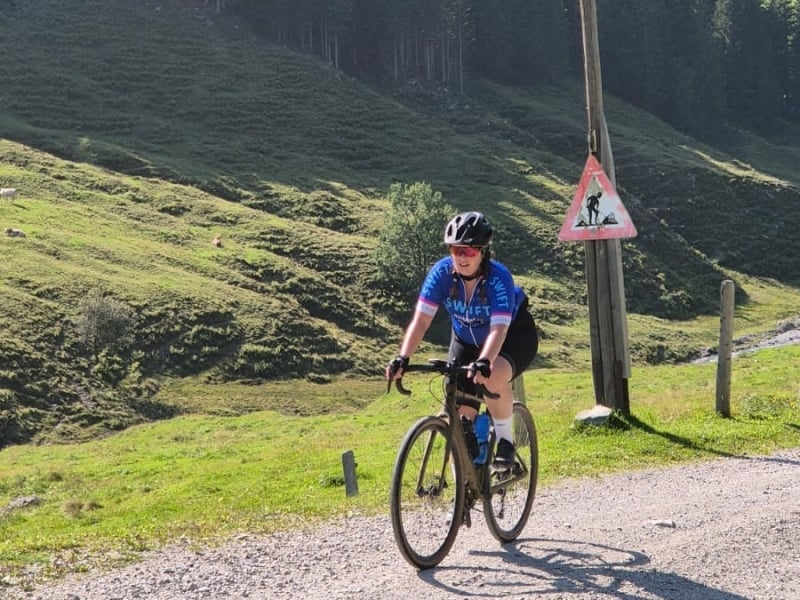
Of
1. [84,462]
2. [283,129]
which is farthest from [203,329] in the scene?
[283,129]

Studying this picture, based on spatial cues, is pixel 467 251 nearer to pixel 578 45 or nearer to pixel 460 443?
pixel 460 443

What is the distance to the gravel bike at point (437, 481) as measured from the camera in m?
6.62

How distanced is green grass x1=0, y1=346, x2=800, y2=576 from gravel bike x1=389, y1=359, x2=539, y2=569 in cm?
208

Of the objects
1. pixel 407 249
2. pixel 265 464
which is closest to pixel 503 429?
pixel 265 464

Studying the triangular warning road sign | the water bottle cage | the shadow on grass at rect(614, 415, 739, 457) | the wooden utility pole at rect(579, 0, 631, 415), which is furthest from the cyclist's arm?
the wooden utility pole at rect(579, 0, 631, 415)

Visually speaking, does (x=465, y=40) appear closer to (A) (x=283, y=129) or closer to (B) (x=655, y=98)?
(B) (x=655, y=98)

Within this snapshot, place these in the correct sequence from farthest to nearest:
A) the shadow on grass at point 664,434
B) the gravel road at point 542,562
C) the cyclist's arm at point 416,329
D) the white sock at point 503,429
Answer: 1. the shadow on grass at point 664,434
2. the white sock at point 503,429
3. the cyclist's arm at point 416,329
4. the gravel road at point 542,562

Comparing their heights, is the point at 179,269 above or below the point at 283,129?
below

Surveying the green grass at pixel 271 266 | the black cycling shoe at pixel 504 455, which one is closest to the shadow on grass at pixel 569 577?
the black cycling shoe at pixel 504 455

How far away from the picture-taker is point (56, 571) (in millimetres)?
7223

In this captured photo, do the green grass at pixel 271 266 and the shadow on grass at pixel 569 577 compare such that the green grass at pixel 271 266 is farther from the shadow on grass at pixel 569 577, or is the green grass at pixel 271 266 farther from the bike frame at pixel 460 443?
the shadow on grass at pixel 569 577

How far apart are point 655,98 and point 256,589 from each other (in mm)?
136068

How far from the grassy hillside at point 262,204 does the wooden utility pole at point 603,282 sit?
108ft

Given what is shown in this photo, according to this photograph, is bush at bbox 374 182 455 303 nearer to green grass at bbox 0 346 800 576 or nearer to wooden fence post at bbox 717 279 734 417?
green grass at bbox 0 346 800 576
